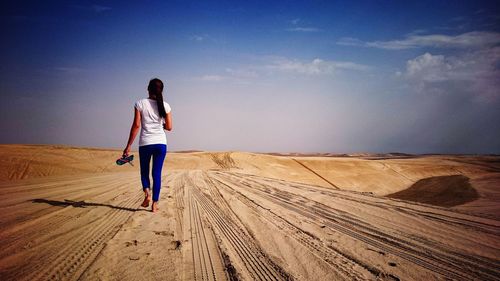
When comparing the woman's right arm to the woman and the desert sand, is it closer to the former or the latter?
the woman

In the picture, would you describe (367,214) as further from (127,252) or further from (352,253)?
(127,252)

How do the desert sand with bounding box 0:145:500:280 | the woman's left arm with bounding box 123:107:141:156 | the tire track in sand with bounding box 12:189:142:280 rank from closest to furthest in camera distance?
the tire track in sand with bounding box 12:189:142:280 < the desert sand with bounding box 0:145:500:280 < the woman's left arm with bounding box 123:107:141:156

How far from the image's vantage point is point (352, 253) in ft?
7.24

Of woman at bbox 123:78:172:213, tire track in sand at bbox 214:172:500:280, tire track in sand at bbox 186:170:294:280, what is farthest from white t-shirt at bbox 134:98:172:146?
tire track in sand at bbox 214:172:500:280

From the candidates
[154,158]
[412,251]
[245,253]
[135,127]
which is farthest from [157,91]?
[412,251]

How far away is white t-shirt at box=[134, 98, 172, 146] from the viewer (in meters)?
3.63

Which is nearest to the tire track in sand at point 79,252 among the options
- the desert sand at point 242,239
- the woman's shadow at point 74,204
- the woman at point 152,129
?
the desert sand at point 242,239

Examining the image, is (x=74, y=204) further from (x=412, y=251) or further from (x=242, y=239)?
(x=412, y=251)

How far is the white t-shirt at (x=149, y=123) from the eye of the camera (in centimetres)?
363

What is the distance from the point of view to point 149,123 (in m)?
3.64

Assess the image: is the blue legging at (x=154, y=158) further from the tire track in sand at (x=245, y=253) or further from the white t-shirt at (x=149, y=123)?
the tire track in sand at (x=245, y=253)

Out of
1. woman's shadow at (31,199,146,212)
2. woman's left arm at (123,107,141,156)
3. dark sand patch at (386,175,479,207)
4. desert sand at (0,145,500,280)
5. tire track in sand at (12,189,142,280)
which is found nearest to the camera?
tire track in sand at (12,189,142,280)

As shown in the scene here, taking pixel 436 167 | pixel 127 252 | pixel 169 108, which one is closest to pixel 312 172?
pixel 436 167

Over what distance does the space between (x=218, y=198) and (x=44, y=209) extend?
2894mm
